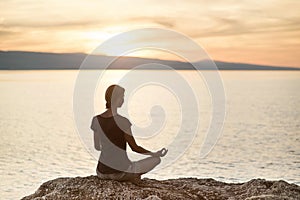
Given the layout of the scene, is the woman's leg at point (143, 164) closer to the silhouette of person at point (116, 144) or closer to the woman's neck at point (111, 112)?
the silhouette of person at point (116, 144)

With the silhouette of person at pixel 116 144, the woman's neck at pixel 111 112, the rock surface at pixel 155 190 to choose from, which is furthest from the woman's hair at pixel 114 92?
the rock surface at pixel 155 190

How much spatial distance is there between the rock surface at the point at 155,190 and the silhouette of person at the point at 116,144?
24 cm

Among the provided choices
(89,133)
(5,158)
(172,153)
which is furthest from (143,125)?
(5,158)

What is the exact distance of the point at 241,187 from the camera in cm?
1262

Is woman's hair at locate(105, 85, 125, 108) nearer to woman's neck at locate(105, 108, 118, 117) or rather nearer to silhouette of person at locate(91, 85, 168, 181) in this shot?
silhouette of person at locate(91, 85, 168, 181)

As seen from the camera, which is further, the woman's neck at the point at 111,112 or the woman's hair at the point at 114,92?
the woman's neck at the point at 111,112

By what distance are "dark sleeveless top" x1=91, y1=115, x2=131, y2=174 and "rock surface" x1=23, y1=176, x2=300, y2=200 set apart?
39cm

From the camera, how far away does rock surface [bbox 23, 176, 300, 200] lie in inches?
428

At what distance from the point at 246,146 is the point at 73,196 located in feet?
126

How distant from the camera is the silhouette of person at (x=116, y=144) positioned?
10.6 meters

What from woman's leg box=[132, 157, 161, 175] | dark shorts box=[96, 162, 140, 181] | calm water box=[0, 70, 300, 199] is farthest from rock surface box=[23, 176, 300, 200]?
calm water box=[0, 70, 300, 199]

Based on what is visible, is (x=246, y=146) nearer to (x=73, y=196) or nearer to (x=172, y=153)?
(x=172, y=153)

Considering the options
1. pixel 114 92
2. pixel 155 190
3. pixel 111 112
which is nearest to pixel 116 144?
pixel 111 112

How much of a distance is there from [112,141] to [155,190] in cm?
146
